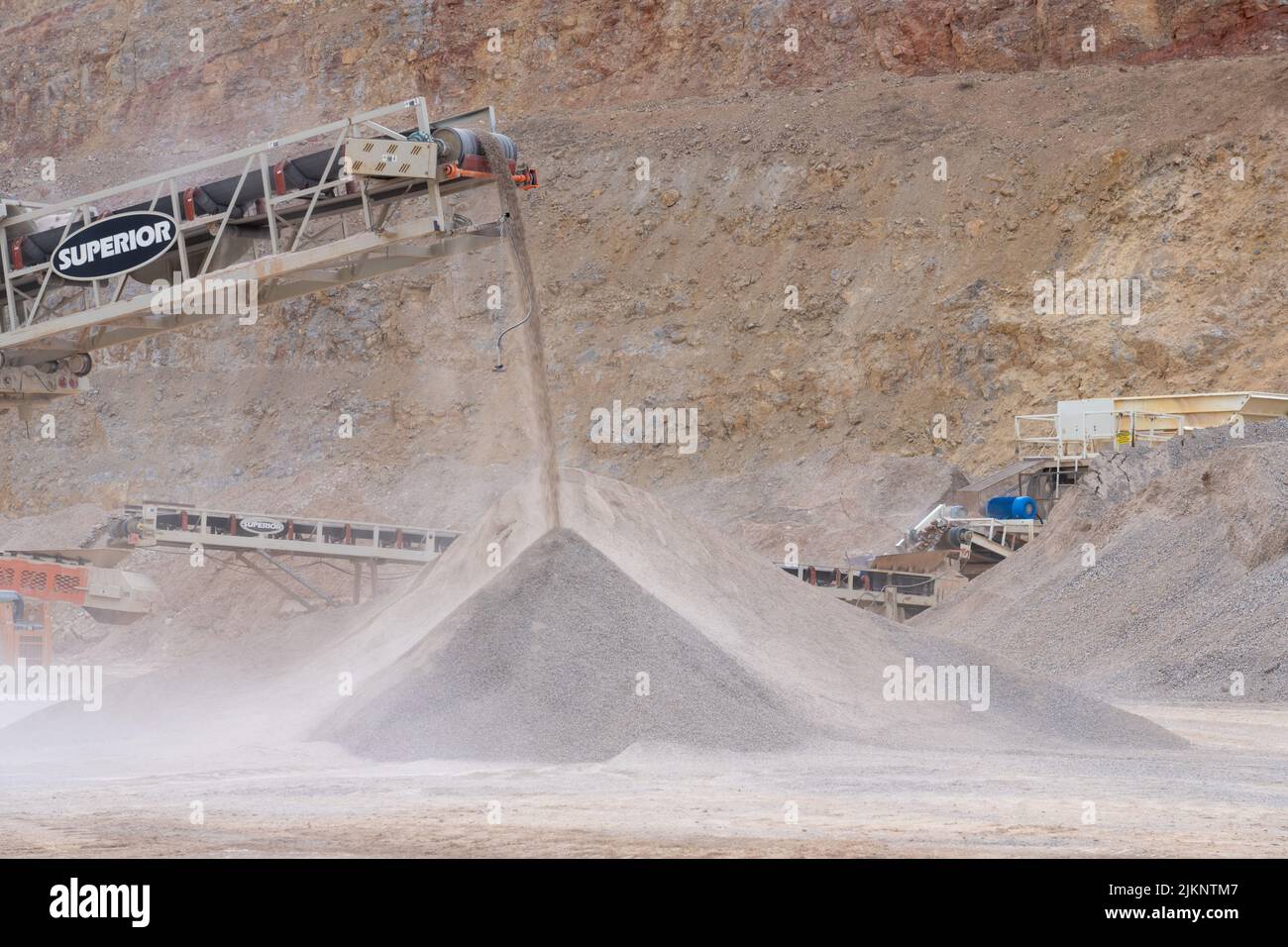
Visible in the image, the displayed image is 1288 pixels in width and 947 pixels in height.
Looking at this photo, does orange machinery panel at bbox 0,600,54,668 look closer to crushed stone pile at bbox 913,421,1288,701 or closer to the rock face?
crushed stone pile at bbox 913,421,1288,701

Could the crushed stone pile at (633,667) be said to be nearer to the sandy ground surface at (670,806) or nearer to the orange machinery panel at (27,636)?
the sandy ground surface at (670,806)

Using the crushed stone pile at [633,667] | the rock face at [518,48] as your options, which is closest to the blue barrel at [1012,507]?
the crushed stone pile at [633,667]

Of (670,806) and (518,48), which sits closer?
(670,806)

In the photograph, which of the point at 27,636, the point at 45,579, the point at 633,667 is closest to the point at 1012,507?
the point at 45,579

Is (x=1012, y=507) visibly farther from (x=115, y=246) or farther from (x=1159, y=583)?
(x=115, y=246)

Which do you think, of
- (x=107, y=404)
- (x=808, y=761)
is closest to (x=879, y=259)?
(x=107, y=404)

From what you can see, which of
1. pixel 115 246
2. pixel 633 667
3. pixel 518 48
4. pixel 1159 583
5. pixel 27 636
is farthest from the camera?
pixel 518 48

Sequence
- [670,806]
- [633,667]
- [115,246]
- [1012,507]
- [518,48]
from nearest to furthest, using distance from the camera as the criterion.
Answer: [670,806]
[633,667]
[115,246]
[1012,507]
[518,48]
